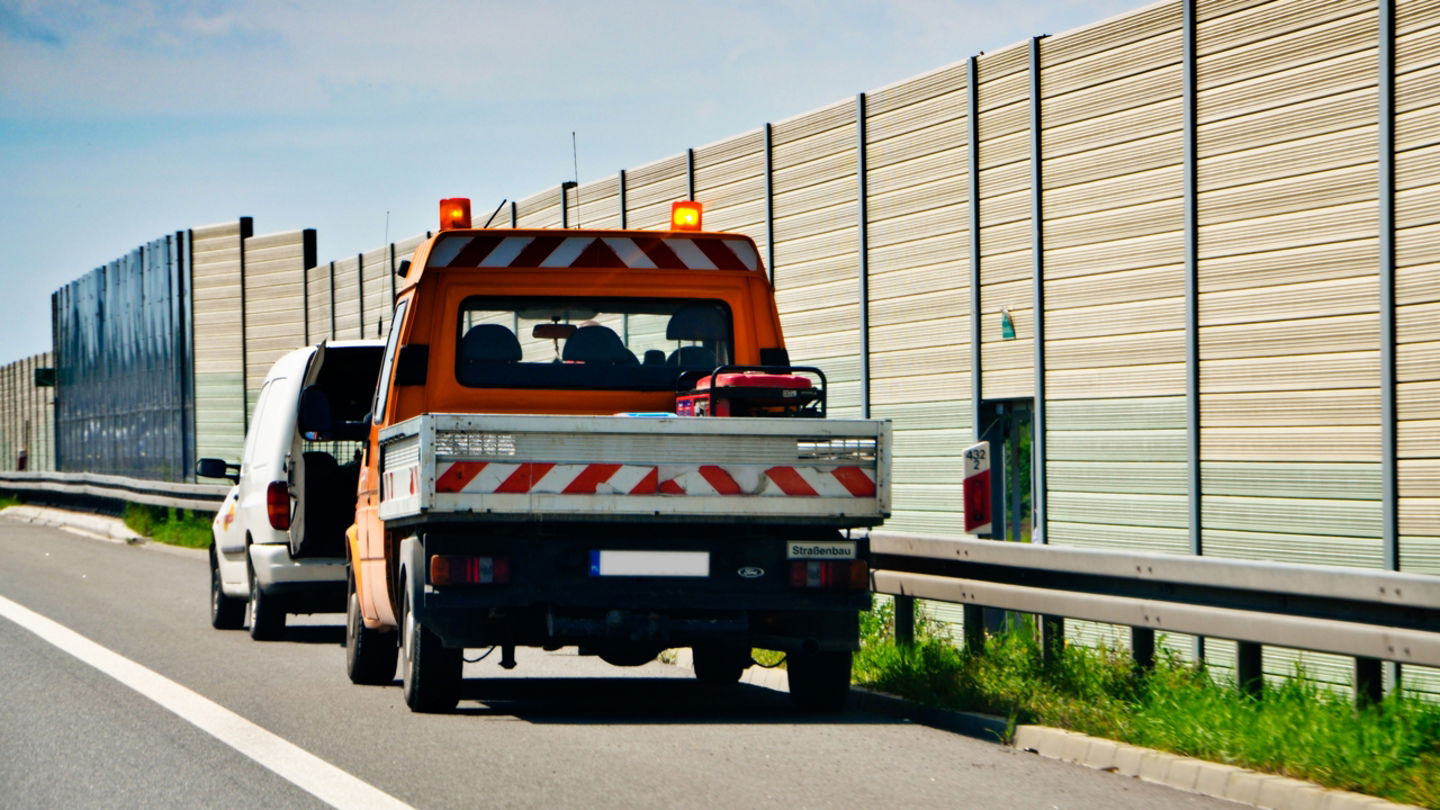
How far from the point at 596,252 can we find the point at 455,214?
817mm

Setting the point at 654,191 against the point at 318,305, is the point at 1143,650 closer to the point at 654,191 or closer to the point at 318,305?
the point at 654,191

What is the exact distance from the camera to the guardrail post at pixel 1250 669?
8320 mm

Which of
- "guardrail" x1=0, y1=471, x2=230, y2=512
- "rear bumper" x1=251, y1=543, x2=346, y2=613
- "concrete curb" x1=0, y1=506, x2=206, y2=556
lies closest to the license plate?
"rear bumper" x1=251, y1=543, x2=346, y2=613

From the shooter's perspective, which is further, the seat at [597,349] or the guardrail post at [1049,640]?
the seat at [597,349]

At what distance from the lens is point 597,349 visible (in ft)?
33.9

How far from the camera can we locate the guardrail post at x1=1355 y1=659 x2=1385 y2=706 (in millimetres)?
7559

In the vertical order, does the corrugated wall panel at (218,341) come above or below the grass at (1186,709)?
above

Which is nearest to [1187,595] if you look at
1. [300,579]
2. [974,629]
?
[974,629]

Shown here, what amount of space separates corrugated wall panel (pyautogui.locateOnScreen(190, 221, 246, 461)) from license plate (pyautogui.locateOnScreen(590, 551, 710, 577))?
961 inches

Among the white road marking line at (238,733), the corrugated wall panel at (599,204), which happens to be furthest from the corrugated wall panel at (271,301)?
the white road marking line at (238,733)

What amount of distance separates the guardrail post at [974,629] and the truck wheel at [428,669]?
107 inches

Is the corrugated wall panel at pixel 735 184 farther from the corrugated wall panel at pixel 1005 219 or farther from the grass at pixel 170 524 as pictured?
the grass at pixel 170 524

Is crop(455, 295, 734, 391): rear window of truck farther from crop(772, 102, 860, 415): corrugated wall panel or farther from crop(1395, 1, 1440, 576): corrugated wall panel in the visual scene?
crop(772, 102, 860, 415): corrugated wall panel

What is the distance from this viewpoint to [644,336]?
34.0 feet
